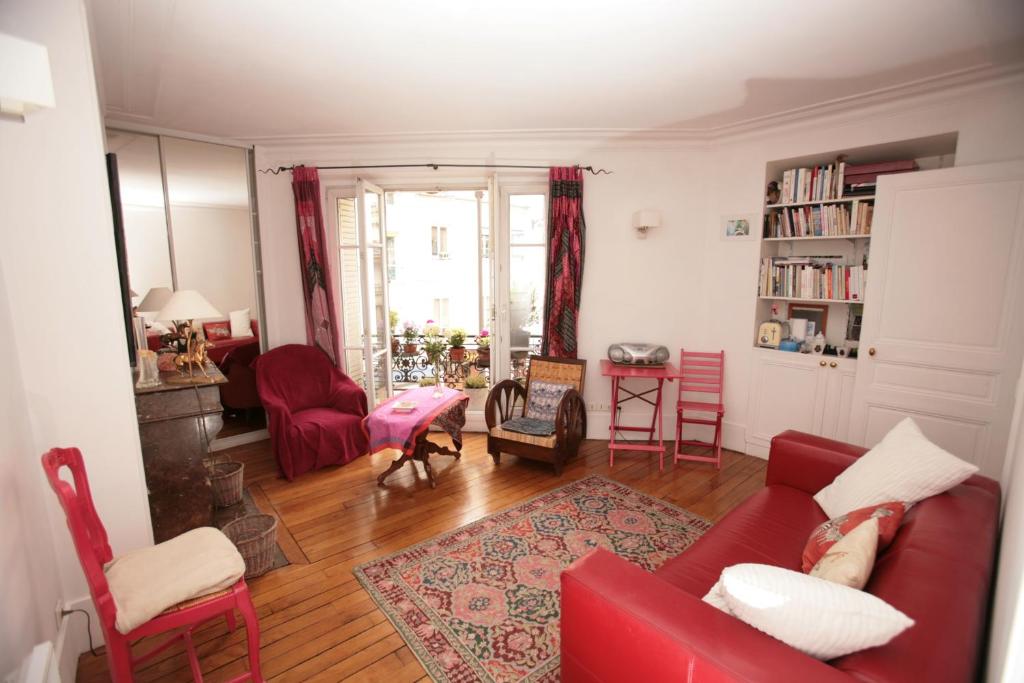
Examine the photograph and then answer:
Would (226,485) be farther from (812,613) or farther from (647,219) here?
(647,219)

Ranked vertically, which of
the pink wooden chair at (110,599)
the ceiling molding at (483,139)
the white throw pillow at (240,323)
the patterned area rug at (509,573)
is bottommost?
the patterned area rug at (509,573)

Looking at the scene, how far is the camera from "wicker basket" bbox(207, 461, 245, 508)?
3090 mm

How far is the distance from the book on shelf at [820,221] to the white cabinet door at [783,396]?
3.15 feet

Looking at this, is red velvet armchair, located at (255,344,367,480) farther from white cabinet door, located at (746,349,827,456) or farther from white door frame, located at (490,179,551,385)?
white cabinet door, located at (746,349,827,456)

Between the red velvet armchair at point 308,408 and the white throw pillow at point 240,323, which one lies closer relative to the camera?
the red velvet armchair at point 308,408

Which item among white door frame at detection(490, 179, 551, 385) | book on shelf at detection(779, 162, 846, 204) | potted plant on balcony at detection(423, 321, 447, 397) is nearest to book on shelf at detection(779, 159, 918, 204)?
book on shelf at detection(779, 162, 846, 204)

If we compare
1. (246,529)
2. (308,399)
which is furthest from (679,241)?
(246,529)

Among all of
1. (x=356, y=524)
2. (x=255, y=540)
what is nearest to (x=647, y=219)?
(x=356, y=524)

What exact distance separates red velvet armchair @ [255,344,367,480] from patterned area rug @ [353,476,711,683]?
4.60ft

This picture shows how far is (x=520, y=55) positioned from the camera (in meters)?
2.54

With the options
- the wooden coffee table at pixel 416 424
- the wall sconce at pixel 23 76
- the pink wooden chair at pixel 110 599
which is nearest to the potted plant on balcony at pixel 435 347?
the wooden coffee table at pixel 416 424

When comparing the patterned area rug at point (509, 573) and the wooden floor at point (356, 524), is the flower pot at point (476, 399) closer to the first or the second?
the wooden floor at point (356, 524)

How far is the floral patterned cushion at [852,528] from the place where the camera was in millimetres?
1557

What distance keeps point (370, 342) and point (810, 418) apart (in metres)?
3.75
